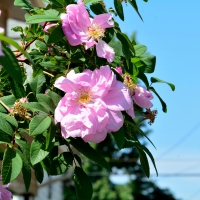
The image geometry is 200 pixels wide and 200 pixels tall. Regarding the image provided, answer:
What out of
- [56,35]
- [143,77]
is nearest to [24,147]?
[56,35]

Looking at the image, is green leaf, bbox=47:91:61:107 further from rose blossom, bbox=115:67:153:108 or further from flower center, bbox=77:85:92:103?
rose blossom, bbox=115:67:153:108

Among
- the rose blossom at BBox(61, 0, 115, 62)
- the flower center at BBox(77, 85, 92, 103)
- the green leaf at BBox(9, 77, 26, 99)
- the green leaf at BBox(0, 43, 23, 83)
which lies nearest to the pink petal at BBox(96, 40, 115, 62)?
the rose blossom at BBox(61, 0, 115, 62)

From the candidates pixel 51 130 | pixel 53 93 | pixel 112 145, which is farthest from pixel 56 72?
pixel 112 145

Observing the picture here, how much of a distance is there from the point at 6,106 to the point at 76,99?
9.1 inches

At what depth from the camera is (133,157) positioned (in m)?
20.5

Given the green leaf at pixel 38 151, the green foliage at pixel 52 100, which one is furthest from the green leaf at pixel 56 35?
the green leaf at pixel 38 151

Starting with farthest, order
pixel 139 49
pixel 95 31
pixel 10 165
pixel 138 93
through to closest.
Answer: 1. pixel 139 49
2. pixel 138 93
3. pixel 95 31
4. pixel 10 165

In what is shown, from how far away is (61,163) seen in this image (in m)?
1.28

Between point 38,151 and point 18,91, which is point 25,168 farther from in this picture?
point 18,91

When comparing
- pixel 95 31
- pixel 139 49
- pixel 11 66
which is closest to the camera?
pixel 11 66

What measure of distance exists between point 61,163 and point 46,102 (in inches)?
6.9

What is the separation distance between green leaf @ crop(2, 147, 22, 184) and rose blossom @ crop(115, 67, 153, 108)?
34 centimetres

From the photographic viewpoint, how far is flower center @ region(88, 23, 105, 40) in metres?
1.22

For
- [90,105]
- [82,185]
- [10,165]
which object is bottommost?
[82,185]
